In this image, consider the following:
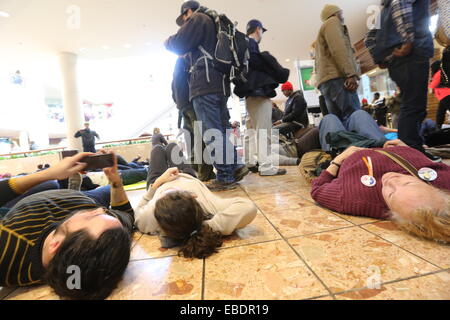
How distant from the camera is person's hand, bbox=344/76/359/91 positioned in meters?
2.17

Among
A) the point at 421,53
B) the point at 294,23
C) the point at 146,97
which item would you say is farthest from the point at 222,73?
the point at 146,97

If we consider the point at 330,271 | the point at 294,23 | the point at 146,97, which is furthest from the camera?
the point at 146,97

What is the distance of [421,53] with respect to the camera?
1780mm

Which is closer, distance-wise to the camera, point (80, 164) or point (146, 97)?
point (80, 164)

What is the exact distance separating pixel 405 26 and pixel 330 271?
1990 millimetres

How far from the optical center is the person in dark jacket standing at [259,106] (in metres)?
2.60

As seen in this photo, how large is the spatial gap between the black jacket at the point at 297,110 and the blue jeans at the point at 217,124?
1702 mm

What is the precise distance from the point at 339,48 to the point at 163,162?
2015 millimetres

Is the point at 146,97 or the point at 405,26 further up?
the point at 146,97

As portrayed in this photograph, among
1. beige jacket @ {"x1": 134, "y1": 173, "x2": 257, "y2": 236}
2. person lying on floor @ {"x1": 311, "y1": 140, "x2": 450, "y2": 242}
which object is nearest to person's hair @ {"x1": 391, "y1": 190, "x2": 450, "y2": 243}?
person lying on floor @ {"x1": 311, "y1": 140, "x2": 450, "y2": 242}

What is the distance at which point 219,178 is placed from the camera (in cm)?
225

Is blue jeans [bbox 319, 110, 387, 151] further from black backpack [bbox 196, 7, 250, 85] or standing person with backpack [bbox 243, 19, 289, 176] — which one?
black backpack [bbox 196, 7, 250, 85]

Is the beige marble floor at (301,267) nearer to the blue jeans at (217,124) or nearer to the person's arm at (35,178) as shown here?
the person's arm at (35,178)
